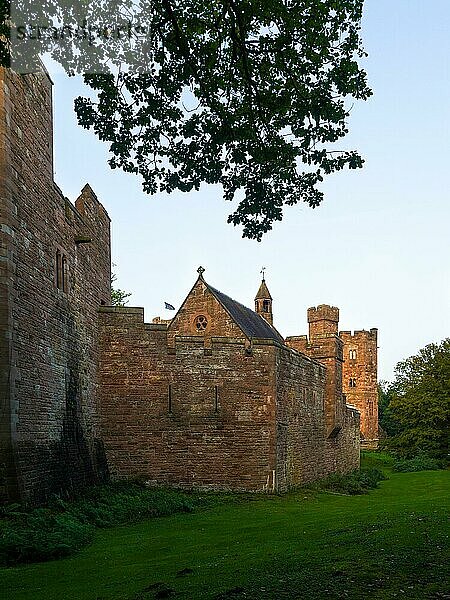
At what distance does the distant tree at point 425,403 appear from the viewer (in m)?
49.0

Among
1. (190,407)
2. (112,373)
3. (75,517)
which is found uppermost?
(112,373)

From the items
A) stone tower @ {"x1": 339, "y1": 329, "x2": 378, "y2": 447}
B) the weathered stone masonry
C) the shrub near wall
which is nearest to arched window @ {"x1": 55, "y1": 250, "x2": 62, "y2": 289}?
the weathered stone masonry

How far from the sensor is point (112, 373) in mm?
23953

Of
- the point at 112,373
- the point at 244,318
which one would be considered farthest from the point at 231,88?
the point at 244,318

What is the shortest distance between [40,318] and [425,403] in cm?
3842

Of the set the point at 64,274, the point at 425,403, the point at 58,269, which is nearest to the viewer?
the point at 58,269

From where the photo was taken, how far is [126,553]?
41.5ft

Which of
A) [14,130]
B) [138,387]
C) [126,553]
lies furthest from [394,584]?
[138,387]

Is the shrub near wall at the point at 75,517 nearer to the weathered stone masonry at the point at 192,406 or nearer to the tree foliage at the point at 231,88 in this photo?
the weathered stone masonry at the point at 192,406

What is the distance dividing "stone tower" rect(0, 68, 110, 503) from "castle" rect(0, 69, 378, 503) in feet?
0.16

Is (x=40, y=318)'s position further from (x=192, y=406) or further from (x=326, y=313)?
(x=326, y=313)

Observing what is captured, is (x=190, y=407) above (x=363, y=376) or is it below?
below

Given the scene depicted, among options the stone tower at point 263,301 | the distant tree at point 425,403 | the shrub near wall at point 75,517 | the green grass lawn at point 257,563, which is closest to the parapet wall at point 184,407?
the shrub near wall at point 75,517

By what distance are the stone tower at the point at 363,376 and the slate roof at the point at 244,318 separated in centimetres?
4596
